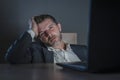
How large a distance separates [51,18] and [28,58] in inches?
27.9

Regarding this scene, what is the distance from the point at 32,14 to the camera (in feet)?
Answer: 11.5

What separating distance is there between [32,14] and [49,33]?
0.53m

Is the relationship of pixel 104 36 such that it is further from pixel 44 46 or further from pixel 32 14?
pixel 32 14

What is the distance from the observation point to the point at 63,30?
362 cm

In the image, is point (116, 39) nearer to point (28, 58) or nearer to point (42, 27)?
point (28, 58)

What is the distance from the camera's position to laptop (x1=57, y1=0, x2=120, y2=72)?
75 cm

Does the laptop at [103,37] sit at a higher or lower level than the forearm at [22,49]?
higher

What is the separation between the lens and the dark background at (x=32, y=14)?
3.39 meters

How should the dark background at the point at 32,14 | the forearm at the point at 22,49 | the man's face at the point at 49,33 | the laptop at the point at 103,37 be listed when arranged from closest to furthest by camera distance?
the laptop at the point at 103,37
the forearm at the point at 22,49
the man's face at the point at 49,33
the dark background at the point at 32,14

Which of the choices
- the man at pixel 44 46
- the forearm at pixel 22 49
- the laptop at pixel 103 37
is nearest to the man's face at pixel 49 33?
the man at pixel 44 46

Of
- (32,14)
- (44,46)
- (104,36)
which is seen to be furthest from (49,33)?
(104,36)

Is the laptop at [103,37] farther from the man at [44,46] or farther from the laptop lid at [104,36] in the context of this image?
the man at [44,46]

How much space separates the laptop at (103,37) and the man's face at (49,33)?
231cm

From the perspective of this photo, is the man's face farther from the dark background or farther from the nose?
the dark background
